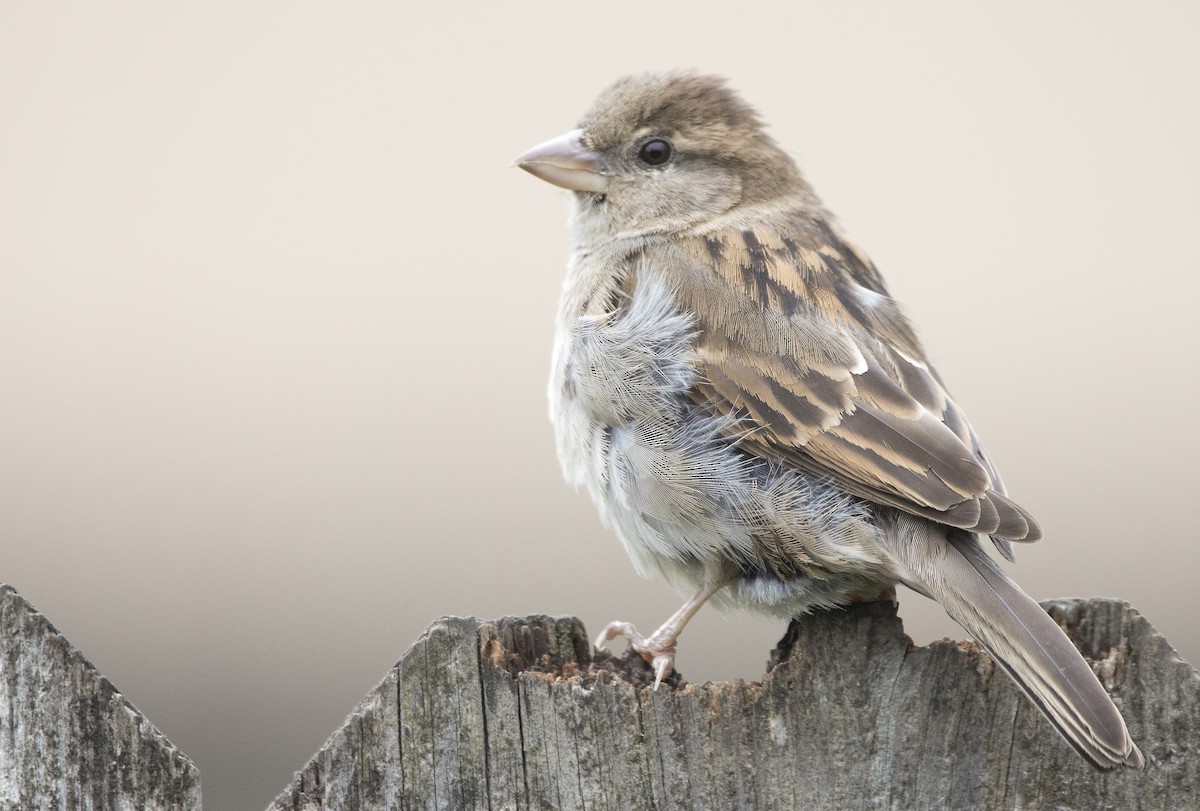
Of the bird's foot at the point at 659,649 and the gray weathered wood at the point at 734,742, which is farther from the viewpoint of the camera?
the bird's foot at the point at 659,649

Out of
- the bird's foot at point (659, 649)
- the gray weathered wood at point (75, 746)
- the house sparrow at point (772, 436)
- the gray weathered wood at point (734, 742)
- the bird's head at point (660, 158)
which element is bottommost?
the gray weathered wood at point (734, 742)

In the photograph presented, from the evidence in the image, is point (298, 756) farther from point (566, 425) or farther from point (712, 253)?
point (712, 253)

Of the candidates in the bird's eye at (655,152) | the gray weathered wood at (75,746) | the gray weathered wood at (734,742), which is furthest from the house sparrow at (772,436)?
the gray weathered wood at (75,746)

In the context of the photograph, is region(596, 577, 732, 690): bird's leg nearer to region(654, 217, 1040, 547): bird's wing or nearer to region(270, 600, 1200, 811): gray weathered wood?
region(270, 600, 1200, 811): gray weathered wood

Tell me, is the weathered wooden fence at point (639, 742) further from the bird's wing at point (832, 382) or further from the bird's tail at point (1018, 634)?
the bird's wing at point (832, 382)

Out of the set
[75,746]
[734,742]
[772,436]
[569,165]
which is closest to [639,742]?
[734,742]

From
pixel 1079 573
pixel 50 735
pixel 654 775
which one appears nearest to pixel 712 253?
pixel 654 775
